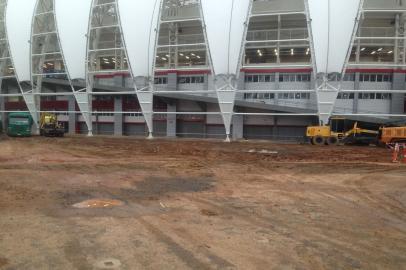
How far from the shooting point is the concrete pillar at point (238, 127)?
4488 centimetres

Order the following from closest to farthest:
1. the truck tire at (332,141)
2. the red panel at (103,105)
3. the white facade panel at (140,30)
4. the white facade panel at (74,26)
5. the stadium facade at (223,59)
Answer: the truck tire at (332,141) < the stadium facade at (223,59) < the white facade panel at (140,30) < the white facade panel at (74,26) < the red panel at (103,105)

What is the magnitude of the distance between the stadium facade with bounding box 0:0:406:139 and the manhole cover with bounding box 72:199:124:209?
84.8 feet

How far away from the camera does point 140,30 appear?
3953 centimetres

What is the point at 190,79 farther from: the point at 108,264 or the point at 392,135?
the point at 108,264

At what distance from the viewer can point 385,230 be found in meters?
7.90

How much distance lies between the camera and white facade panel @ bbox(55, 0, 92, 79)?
4278cm

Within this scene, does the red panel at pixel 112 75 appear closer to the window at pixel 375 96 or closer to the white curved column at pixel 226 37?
the white curved column at pixel 226 37

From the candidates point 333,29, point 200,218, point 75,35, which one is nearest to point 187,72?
point 75,35

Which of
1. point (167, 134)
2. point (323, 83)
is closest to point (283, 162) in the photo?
point (323, 83)

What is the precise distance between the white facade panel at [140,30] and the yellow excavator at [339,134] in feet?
58.6

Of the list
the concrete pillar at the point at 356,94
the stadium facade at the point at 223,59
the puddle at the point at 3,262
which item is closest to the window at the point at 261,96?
the stadium facade at the point at 223,59

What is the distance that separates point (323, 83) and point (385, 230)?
2785cm

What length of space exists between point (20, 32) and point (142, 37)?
17.9m

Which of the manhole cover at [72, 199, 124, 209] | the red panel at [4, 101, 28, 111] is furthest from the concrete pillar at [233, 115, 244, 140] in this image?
the manhole cover at [72, 199, 124, 209]
